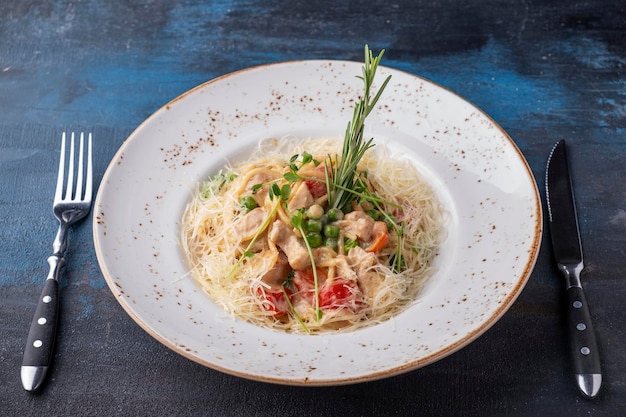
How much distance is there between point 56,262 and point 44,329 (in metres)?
0.52

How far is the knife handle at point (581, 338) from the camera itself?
3.72 metres

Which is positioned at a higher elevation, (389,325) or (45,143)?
(389,325)

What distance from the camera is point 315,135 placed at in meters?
4.89

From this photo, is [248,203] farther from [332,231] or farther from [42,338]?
[42,338]

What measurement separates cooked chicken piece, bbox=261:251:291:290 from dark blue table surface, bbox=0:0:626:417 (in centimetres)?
59

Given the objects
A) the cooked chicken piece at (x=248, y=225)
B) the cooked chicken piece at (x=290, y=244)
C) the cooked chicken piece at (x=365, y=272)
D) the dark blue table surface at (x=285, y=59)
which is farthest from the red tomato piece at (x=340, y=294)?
the cooked chicken piece at (x=248, y=225)

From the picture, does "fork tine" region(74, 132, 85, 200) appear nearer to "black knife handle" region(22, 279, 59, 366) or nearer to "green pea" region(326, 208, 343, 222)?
"black knife handle" region(22, 279, 59, 366)

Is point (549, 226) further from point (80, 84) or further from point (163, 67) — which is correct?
point (80, 84)

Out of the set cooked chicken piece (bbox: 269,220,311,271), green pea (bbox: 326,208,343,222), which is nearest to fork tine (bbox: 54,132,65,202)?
cooked chicken piece (bbox: 269,220,311,271)

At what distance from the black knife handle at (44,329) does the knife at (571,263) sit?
303 centimetres

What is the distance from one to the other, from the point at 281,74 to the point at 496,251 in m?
2.12

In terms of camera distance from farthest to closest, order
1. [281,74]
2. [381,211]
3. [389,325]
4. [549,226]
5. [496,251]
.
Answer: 1. [281,74]
2. [549,226]
3. [381,211]
4. [496,251]
5. [389,325]

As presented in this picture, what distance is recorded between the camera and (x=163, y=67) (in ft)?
19.6

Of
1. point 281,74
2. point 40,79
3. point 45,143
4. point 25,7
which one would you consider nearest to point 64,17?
point 25,7
